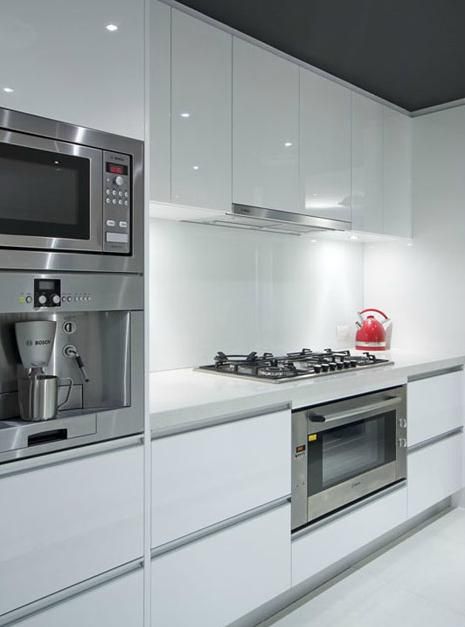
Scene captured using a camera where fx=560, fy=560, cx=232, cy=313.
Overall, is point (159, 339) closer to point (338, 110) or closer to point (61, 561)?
point (61, 561)

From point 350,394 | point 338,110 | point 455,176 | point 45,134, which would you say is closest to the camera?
point 45,134

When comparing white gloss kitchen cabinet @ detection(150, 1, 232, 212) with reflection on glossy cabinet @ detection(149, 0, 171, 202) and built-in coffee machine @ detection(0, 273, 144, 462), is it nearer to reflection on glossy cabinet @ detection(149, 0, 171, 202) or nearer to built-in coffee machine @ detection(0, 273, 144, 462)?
reflection on glossy cabinet @ detection(149, 0, 171, 202)

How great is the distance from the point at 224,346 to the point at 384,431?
88 cm

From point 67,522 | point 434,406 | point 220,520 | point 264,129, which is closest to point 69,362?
point 67,522

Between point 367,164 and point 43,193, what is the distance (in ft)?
7.02

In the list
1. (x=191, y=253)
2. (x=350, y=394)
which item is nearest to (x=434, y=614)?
(x=350, y=394)

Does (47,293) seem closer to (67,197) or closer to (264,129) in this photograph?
(67,197)

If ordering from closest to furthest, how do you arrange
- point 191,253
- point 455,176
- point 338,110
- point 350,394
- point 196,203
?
point 196,203
point 350,394
point 191,253
point 338,110
point 455,176

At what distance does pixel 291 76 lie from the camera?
102 inches

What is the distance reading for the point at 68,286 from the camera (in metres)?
1.44

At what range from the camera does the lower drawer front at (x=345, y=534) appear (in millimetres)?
2230

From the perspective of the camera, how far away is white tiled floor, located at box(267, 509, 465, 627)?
87.0 inches

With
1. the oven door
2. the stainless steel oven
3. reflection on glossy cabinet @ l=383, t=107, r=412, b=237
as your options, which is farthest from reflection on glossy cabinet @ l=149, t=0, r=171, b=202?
reflection on glossy cabinet @ l=383, t=107, r=412, b=237

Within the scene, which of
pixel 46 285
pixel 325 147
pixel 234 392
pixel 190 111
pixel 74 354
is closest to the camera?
pixel 46 285
